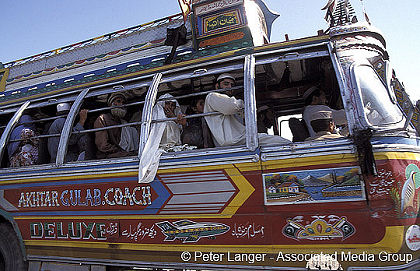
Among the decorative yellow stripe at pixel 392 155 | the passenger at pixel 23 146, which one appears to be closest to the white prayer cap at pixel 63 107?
the passenger at pixel 23 146

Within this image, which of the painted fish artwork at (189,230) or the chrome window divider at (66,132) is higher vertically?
the chrome window divider at (66,132)

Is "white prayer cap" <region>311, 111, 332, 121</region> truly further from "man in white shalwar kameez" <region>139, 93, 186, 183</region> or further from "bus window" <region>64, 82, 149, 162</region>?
"bus window" <region>64, 82, 149, 162</region>

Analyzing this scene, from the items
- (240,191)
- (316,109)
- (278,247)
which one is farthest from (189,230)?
(316,109)

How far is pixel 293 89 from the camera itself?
4.36m

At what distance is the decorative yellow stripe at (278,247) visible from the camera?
1987 mm

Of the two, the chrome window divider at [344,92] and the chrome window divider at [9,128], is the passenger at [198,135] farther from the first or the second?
the chrome window divider at [9,128]

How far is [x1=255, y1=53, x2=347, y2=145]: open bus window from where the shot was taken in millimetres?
3609

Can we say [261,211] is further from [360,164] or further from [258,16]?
[258,16]

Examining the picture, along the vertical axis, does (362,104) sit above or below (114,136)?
below

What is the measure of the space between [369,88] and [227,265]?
1969mm

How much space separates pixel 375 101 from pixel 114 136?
3.05 metres

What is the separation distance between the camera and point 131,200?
112 inches

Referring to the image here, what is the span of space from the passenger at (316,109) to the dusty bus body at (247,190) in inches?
10.8

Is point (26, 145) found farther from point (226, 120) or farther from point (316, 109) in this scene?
point (316, 109)
